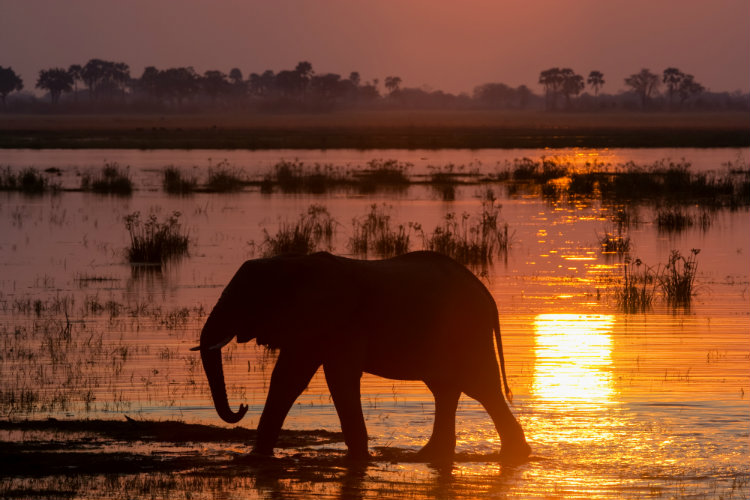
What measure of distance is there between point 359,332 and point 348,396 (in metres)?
0.45

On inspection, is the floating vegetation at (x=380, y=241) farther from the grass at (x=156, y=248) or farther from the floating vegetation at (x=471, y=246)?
the grass at (x=156, y=248)

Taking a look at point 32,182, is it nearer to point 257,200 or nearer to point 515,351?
point 257,200

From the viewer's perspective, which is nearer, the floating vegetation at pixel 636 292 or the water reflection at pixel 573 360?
the water reflection at pixel 573 360

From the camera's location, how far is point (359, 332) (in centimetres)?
869

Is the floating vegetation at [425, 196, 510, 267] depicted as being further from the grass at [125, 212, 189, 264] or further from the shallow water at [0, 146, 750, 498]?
the grass at [125, 212, 189, 264]

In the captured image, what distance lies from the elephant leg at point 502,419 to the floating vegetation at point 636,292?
743 centimetres

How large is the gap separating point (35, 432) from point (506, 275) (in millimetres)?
11630

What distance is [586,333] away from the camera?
14664 mm

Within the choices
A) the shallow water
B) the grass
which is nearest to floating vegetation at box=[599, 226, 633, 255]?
the shallow water

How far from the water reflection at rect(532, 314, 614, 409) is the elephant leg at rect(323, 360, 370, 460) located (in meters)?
2.75

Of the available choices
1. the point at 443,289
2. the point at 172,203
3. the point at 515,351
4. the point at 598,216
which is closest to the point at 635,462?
the point at 443,289

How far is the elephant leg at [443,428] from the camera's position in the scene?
9.30 metres

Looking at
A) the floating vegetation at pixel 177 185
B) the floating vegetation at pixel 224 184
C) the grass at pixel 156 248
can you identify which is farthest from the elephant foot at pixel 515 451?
the floating vegetation at pixel 224 184

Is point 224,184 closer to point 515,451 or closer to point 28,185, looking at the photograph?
point 28,185
